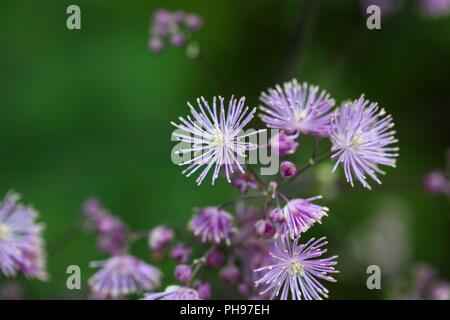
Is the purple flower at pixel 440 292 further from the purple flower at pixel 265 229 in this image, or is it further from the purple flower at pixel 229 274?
the purple flower at pixel 265 229

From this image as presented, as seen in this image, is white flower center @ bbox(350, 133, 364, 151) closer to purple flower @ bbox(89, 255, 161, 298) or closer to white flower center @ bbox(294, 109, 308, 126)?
white flower center @ bbox(294, 109, 308, 126)

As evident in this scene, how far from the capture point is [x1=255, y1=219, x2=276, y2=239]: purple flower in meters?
3.32

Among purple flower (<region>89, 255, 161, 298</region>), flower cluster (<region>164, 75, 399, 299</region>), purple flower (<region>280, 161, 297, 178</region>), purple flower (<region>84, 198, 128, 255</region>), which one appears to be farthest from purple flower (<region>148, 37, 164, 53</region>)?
purple flower (<region>280, 161, 297, 178</region>)

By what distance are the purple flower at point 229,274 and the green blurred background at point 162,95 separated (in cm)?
182

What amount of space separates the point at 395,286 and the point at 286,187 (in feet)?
3.78

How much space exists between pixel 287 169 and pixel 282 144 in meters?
0.18

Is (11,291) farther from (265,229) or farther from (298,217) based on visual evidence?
(298,217)

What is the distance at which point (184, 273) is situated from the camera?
358cm

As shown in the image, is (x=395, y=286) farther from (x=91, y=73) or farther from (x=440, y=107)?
(x=91, y=73)

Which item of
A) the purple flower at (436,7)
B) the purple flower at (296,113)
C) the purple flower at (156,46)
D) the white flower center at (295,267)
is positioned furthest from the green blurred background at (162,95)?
the white flower center at (295,267)

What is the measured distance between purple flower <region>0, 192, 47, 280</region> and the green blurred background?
1.28 metres

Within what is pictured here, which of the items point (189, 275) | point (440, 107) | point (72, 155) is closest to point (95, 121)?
point (72, 155)

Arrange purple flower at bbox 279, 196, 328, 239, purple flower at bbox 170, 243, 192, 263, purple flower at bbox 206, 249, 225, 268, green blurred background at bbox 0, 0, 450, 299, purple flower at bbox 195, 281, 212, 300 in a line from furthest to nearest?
green blurred background at bbox 0, 0, 450, 299 < purple flower at bbox 170, 243, 192, 263 < purple flower at bbox 206, 249, 225, 268 < purple flower at bbox 195, 281, 212, 300 < purple flower at bbox 279, 196, 328, 239

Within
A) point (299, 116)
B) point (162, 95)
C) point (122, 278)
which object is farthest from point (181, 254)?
point (162, 95)
